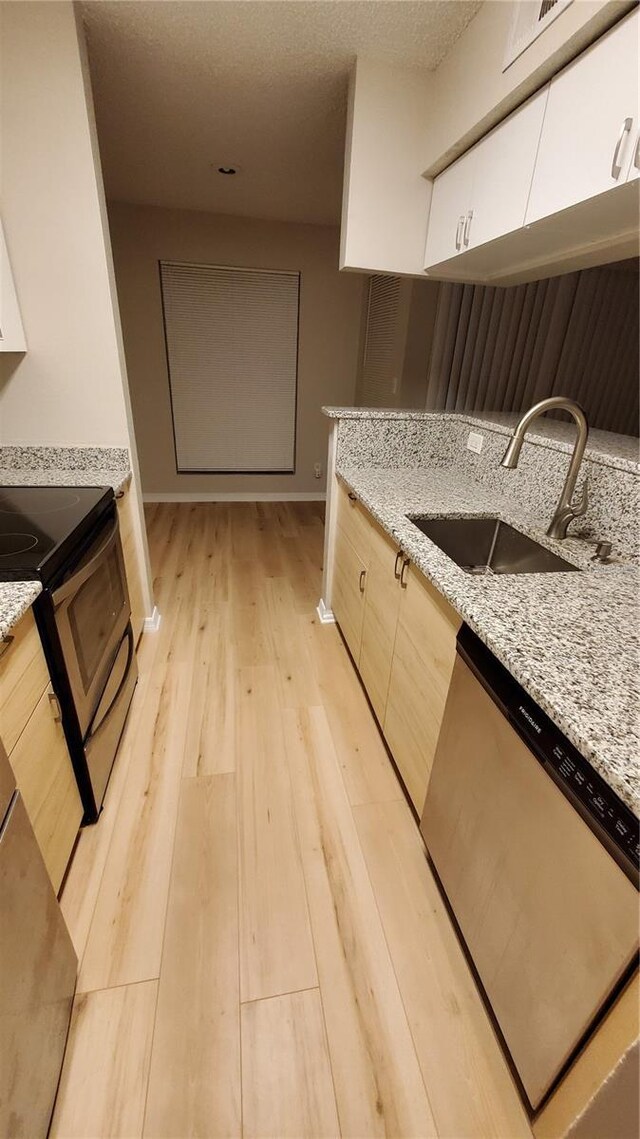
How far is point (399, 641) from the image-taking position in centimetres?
150

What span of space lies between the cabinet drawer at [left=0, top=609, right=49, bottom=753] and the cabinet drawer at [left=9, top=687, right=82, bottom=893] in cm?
3

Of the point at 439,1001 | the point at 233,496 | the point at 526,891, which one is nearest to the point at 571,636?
the point at 526,891

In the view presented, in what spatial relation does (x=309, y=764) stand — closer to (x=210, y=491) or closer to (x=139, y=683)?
(x=139, y=683)

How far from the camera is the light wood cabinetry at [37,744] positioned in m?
0.96

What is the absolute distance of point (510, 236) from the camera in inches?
55.8

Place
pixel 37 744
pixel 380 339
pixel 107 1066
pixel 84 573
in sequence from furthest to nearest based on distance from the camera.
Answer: pixel 380 339, pixel 84 573, pixel 37 744, pixel 107 1066

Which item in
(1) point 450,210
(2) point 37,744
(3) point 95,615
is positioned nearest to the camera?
(2) point 37,744

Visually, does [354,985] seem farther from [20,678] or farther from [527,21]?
[527,21]

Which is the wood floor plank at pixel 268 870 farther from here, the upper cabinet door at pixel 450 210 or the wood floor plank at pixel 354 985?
the upper cabinet door at pixel 450 210

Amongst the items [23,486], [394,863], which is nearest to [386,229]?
[23,486]

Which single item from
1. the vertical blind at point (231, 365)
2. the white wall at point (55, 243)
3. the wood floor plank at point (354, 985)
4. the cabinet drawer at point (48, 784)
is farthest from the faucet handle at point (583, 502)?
the vertical blind at point (231, 365)

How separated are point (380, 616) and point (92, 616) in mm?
983

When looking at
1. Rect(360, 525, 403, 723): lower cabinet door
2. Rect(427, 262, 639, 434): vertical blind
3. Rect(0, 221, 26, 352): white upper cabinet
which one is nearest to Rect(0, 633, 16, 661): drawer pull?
Rect(360, 525, 403, 723): lower cabinet door

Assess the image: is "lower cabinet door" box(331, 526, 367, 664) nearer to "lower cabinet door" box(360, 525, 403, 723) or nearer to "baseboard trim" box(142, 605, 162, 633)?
"lower cabinet door" box(360, 525, 403, 723)
